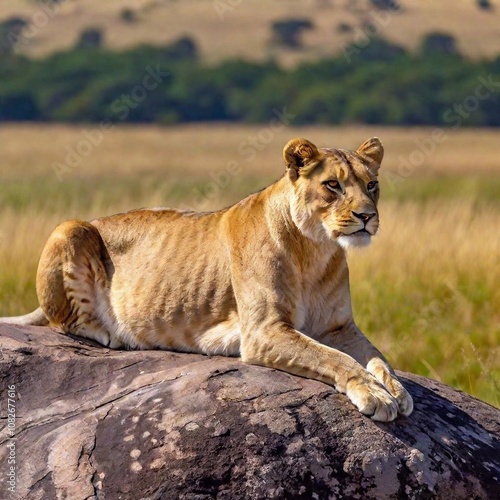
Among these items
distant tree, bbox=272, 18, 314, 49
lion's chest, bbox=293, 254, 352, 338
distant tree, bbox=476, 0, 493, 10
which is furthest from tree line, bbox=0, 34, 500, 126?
lion's chest, bbox=293, 254, 352, 338

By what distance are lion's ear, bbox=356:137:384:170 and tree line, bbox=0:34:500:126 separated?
47.7 metres

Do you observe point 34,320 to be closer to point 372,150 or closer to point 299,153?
point 299,153

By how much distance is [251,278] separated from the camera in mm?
6461

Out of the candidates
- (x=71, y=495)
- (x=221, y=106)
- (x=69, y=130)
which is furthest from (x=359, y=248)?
(x=221, y=106)

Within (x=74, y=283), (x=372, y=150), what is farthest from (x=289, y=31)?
(x=372, y=150)

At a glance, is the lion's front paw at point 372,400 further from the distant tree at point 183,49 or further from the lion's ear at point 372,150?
the distant tree at point 183,49

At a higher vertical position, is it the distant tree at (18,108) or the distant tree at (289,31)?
the distant tree at (289,31)

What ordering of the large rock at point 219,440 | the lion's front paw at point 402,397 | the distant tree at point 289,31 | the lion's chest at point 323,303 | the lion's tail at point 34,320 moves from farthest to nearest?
1. the distant tree at point 289,31
2. the lion's tail at point 34,320
3. the lion's chest at point 323,303
4. the lion's front paw at point 402,397
5. the large rock at point 219,440

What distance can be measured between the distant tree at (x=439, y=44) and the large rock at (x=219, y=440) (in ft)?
200

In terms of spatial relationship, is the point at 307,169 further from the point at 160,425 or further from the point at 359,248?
the point at 160,425

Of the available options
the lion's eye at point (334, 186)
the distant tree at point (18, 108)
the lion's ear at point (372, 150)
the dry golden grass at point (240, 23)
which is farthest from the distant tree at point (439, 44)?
the lion's eye at point (334, 186)

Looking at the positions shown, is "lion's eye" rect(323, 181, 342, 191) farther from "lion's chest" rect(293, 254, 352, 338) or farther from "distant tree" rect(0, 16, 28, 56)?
"distant tree" rect(0, 16, 28, 56)

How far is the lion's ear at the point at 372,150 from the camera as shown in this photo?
655 cm

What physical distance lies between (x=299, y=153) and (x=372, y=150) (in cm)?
45
